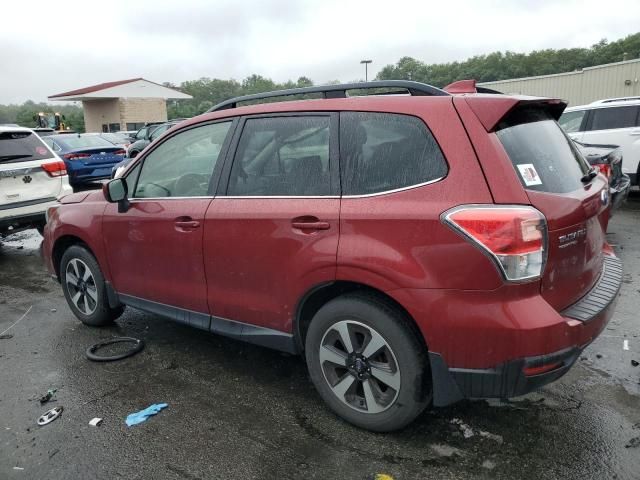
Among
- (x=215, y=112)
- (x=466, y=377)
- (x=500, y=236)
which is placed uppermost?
(x=215, y=112)

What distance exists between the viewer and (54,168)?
24.5ft

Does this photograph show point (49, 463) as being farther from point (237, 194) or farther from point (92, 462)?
point (237, 194)

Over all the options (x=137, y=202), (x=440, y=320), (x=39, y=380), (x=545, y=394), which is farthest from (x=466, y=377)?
(x=39, y=380)

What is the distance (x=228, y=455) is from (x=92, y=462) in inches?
27.5

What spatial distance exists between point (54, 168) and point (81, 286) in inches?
143

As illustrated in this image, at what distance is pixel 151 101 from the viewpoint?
160 ft

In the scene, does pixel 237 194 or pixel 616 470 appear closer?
pixel 616 470

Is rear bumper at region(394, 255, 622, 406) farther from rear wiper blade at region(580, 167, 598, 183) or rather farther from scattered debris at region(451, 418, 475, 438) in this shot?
rear wiper blade at region(580, 167, 598, 183)

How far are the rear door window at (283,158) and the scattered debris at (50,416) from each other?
1.69m

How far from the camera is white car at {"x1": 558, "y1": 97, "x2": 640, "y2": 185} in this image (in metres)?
9.38

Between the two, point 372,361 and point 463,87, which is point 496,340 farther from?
point 463,87

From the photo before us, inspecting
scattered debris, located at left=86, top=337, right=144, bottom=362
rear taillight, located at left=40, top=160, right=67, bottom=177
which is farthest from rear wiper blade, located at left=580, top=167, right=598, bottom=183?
rear taillight, located at left=40, top=160, right=67, bottom=177

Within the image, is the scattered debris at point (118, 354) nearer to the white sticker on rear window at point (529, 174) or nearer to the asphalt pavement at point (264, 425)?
the asphalt pavement at point (264, 425)

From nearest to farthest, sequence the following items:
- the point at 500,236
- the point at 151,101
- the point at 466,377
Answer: the point at 500,236
the point at 466,377
the point at 151,101
